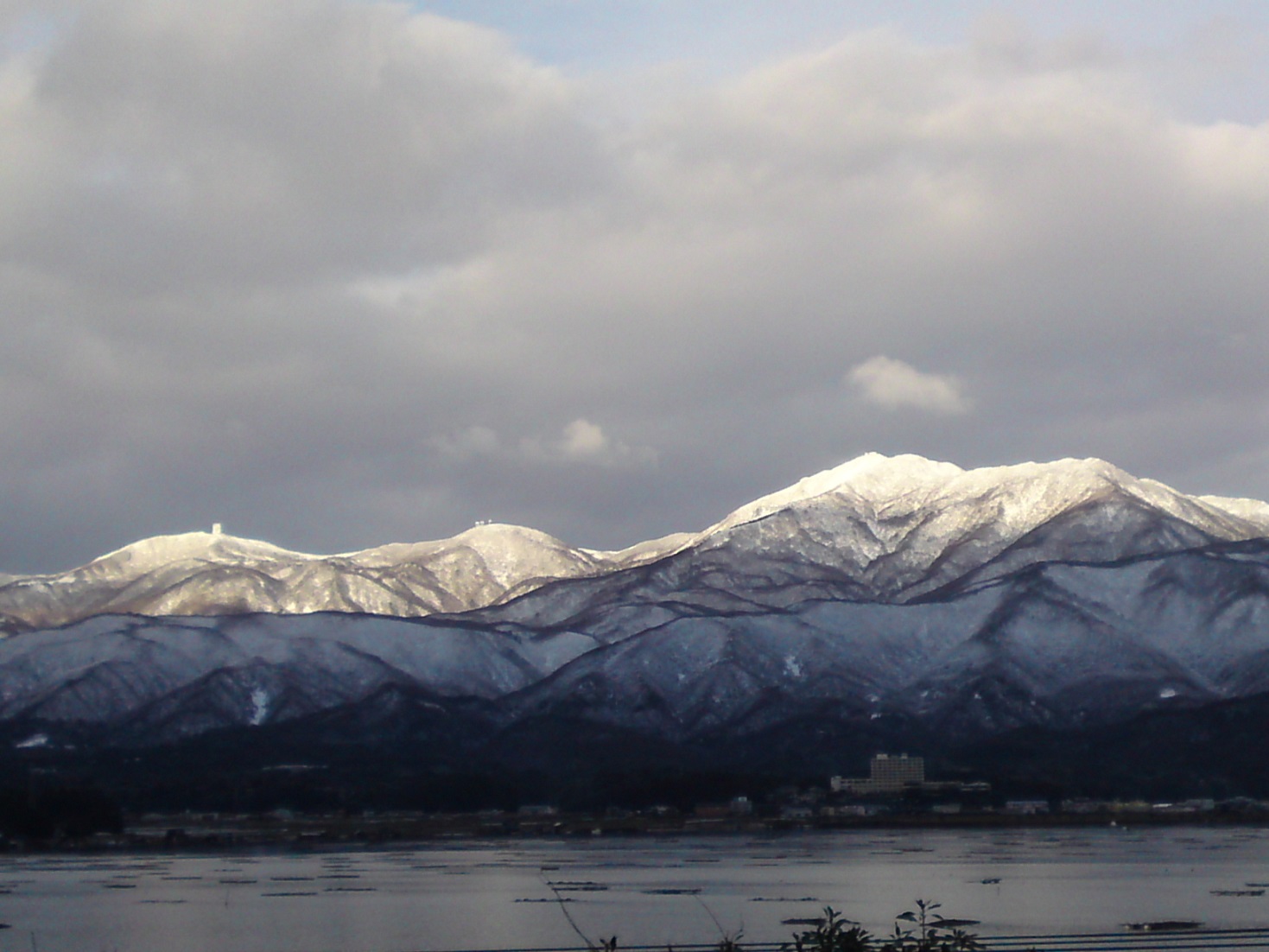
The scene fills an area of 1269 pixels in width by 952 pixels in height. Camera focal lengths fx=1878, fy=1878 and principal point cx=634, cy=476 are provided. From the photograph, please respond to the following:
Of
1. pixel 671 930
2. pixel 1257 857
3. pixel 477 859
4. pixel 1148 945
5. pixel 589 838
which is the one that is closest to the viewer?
pixel 1148 945

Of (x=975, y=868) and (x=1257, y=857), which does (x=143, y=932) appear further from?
(x=1257, y=857)

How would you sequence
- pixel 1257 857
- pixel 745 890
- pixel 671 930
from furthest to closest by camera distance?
1. pixel 1257 857
2. pixel 745 890
3. pixel 671 930

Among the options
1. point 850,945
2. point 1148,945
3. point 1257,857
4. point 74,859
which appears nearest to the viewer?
point 850,945

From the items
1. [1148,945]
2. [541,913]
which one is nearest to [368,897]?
[541,913]

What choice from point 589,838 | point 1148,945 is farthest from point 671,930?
point 589,838

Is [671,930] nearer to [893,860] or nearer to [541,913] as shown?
[541,913]

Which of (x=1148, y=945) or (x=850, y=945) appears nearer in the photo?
(x=850, y=945)

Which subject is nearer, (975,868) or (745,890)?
(745,890)

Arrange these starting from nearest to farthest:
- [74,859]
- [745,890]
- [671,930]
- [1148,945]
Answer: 1. [1148,945]
2. [671,930]
3. [745,890]
4. [74,859]
